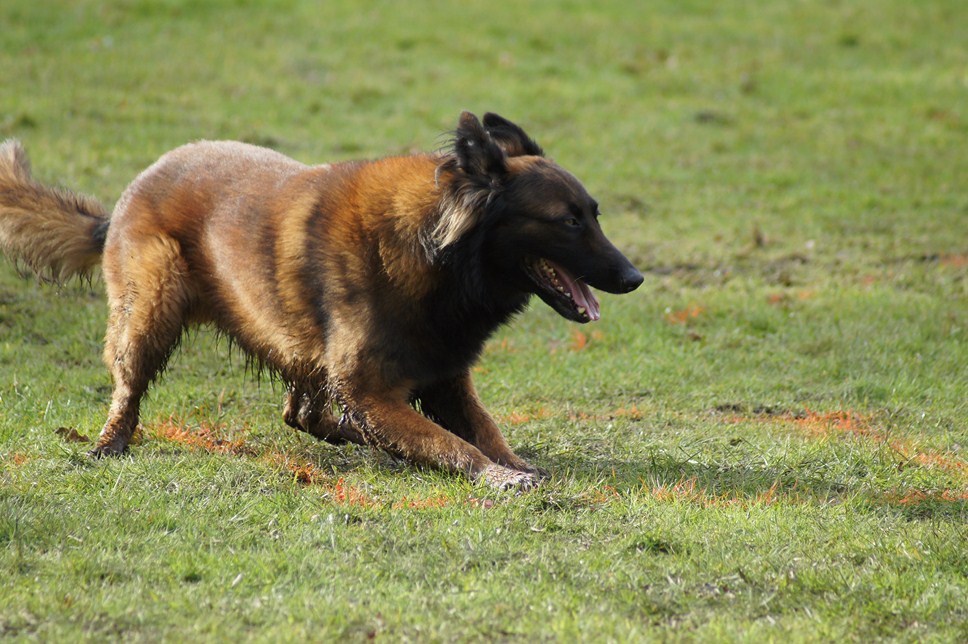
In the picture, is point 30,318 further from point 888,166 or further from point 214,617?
point 888,166

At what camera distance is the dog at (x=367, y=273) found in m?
6.32

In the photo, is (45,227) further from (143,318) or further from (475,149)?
(475,149)

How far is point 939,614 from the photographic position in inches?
183

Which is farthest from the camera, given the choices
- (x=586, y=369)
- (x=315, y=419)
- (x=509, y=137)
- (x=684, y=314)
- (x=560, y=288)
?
(x=684, y=314)

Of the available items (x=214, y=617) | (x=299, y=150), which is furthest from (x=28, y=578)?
(x=299, y=150)

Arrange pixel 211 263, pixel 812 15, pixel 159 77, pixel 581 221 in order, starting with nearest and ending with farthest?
pixel 581 221 → pixel 211 263 → pixel 159 77 → pixel 812 15

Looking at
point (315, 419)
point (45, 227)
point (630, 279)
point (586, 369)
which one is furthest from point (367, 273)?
point (586, 369)

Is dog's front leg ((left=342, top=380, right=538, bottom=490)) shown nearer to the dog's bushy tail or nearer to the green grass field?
the green grass field

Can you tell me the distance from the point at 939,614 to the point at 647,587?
3.69ft

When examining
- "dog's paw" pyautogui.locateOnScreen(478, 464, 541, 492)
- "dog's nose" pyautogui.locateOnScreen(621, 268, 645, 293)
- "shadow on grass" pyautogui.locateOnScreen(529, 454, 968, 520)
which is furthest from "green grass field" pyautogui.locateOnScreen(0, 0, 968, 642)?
"dog's nose" pyautogui.locateOnScreen(621, 268, 645, 293)

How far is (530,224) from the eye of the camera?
249 inches

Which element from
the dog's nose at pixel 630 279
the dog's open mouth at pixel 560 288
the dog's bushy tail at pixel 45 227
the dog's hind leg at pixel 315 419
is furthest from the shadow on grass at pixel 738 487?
the dog's bushy tail at pixel 45 227

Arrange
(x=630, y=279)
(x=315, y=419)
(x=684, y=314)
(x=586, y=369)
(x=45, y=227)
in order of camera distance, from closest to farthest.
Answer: (x=630, y=279) < (x=315, y=419) < (x=45, y=227) < (x=586, y=369) < (x=684, y=314)

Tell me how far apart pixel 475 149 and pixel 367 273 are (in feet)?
2.94
